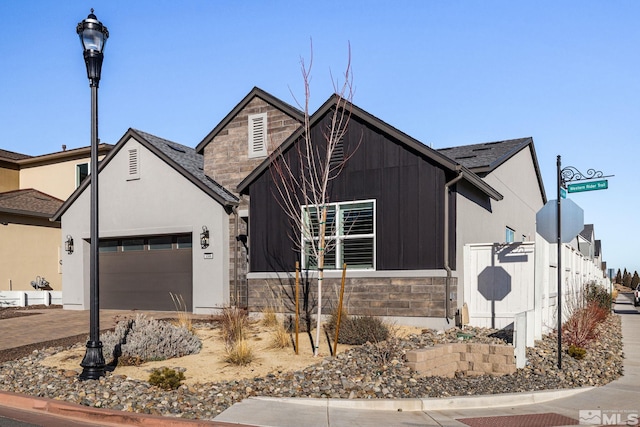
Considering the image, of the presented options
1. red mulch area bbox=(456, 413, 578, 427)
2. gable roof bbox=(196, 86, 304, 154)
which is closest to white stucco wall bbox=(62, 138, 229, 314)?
gable roof bbox=(196, 86, 304, 154)

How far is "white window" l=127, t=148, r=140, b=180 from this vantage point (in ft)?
63.5

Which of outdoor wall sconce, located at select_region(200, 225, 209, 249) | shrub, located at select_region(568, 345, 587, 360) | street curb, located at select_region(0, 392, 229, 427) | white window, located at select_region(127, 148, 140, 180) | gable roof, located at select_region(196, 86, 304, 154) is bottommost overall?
street curb, located at select_region(0, 392, 229, 427)

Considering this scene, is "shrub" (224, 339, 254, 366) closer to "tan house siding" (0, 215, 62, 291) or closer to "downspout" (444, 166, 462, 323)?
"downspout" (444, 166, 462, 323)

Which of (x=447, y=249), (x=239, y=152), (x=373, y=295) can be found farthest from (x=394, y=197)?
(x=239, y=152)

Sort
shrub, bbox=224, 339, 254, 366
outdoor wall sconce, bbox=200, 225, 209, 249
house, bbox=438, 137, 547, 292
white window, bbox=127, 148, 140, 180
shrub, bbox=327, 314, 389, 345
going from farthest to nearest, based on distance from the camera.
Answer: white window, bbox=127, 148, 140, 180 < outdoor wall sconce, bbox=200, 225, 209, 249 < house, bbox=438, 137, 547, 292 < shrub, bbox=327, 314, 389, 345 < shrub, bbox=224, 339, 254, 366

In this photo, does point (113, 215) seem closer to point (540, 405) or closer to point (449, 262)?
point (449, 262)

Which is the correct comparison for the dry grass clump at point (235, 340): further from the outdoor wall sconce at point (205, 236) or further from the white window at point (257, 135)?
the white window at point (257, 135)

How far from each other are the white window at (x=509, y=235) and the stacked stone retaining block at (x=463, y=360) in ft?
30.2

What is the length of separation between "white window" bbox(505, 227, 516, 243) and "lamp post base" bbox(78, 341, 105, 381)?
13.5 metres

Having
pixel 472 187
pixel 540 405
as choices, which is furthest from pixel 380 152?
pixel 540 405

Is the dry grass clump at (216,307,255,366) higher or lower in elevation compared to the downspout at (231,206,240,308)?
lower

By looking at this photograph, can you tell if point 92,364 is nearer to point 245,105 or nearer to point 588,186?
point 588,186

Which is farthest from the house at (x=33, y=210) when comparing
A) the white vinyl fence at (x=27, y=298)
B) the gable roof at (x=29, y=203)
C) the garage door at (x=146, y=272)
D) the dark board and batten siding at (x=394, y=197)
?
the dark board and batten siding at (x=394, y=197)

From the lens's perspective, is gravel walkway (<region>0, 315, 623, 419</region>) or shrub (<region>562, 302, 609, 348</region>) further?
shrub (<region>562, 302, 609, 348</region>)
